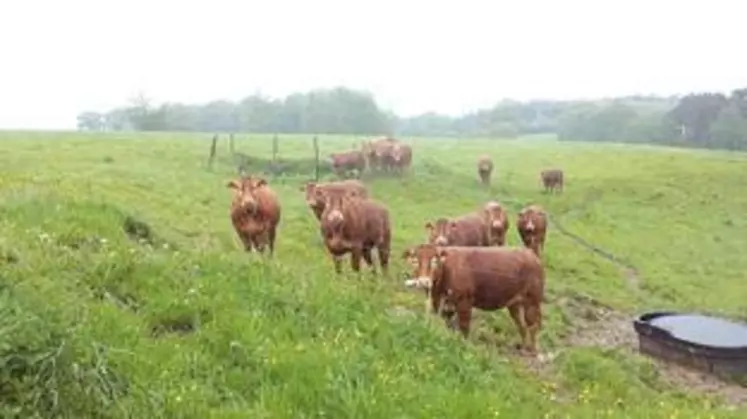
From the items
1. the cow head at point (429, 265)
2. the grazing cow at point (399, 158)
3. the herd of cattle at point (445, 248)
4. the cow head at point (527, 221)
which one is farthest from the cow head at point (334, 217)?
the grazing cow at point (399, 158)

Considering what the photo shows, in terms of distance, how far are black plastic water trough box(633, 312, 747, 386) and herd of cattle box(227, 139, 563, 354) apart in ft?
9.87

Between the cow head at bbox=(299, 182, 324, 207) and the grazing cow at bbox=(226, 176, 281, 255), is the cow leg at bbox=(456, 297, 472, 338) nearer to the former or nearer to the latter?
the grazing cow at bbox=(226, 176, 281, 255)

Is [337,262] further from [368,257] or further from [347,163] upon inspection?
[347,163]

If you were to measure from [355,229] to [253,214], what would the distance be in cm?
221

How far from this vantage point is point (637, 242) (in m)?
36.5

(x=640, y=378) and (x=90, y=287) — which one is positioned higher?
(x=90, y=287)

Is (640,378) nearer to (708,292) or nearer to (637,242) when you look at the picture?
(708,292)

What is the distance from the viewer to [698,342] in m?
18.4

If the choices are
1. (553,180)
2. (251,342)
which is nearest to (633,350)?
(251,342)

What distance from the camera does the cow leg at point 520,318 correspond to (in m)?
16.5

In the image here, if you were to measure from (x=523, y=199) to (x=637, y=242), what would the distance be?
980 cm

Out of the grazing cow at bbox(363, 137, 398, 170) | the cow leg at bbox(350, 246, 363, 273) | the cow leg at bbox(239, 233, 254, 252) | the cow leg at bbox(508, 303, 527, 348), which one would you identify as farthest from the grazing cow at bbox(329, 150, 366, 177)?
the cow leg at bbox(508, 303, 527, 348)

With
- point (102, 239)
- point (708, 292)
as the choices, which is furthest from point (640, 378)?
point (708, 292)

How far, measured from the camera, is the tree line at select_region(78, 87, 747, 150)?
102375 millimetres
